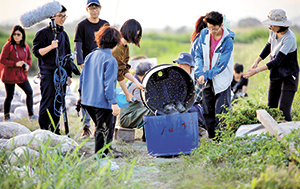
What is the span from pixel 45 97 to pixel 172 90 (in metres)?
1.71

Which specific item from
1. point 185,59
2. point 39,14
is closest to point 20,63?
point 39,14

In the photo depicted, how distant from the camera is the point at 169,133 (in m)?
3.89

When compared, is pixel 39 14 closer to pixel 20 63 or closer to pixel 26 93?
pixel 20 63

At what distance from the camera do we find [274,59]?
13.6 feet

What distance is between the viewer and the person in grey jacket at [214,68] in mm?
4105

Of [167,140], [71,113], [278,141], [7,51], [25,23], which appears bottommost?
[71,113]

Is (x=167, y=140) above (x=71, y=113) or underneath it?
above

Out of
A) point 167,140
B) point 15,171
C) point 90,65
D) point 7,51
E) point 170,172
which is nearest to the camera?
point 15,171

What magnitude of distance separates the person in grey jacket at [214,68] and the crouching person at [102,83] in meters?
1.26

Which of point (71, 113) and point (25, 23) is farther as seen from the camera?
point (71, 113)

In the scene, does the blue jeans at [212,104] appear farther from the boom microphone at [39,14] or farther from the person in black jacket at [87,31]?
the boom microphone at [39,14]

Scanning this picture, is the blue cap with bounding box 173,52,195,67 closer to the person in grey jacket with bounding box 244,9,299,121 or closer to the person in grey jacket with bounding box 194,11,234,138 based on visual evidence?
the person in grey jacket with bounding box 194,11,234,138

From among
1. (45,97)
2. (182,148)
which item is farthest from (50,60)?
(182,148)

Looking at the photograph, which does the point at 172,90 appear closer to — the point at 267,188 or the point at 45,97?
the point at 45,97
